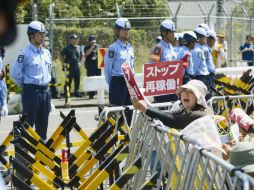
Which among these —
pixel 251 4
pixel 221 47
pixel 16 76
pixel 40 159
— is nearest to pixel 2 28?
pixel 40 159

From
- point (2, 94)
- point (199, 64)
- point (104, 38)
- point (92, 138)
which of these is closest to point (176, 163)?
point (92, 138)

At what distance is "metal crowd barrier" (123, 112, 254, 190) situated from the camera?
4.36 meters

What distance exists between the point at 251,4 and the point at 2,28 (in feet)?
124

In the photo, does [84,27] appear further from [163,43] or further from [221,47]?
[163,43]

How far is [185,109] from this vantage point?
24.2 feet

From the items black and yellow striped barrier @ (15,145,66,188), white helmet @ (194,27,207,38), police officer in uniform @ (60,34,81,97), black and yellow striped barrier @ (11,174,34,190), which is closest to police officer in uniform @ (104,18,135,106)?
white helmet @ (194,27,207,38)

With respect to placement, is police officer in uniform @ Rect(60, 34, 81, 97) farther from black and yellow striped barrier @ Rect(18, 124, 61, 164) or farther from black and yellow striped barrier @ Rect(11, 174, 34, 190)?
black and yellow striped barrier @ Rect(11, 174, 34, 190)

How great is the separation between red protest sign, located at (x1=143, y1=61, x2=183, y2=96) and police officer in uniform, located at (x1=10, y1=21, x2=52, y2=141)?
187 centimetres

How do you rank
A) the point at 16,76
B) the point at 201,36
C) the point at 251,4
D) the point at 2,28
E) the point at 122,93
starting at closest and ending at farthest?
1. the point at 2,28
2. the point at 16,76
3. the point at 122,93
4. the point at 201,36
5. the point at 251,4

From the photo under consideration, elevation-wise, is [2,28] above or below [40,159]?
above

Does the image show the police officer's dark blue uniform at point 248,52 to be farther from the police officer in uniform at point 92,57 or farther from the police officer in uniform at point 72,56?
the police officer in uniform at point 72,56

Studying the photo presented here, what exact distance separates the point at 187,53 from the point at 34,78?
13.8 ft

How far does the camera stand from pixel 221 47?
74.7 feet

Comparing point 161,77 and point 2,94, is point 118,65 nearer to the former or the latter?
point 2,94
